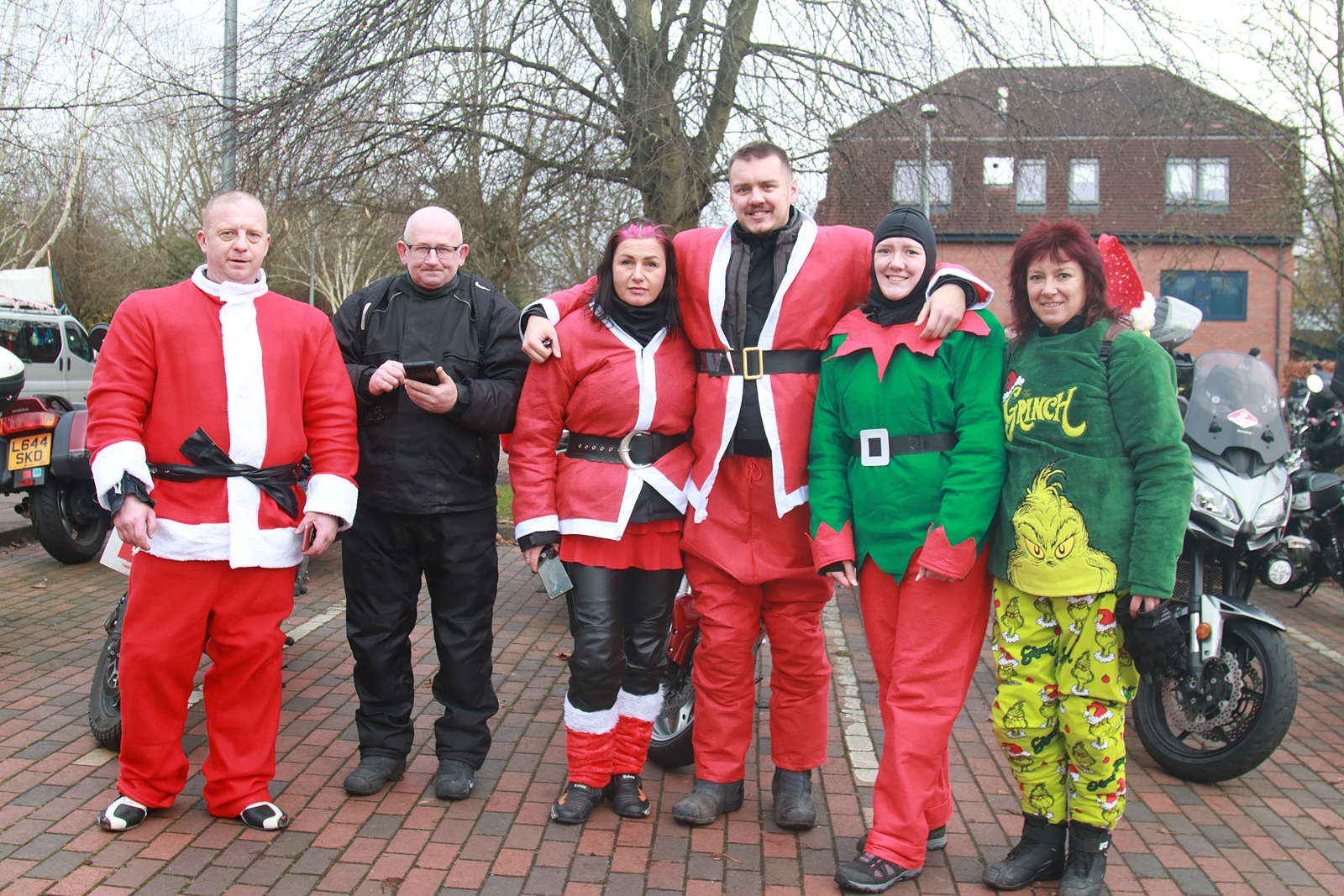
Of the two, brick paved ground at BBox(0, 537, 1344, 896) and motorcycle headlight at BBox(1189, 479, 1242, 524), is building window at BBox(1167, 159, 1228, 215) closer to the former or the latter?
brick paved ground at BBox(0, 537, 1344, 896)

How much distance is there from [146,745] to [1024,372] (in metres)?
2.86

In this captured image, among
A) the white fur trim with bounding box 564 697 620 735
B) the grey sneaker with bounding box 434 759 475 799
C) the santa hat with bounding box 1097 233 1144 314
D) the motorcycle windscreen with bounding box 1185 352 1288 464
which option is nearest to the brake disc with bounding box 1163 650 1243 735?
the motorcycle windscreen with bounding box 1185 352 1288 464

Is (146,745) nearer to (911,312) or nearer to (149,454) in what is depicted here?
(149,454)

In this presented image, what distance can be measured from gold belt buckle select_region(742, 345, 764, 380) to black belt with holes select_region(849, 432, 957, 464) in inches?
15.3

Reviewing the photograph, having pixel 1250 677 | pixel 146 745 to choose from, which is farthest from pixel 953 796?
pixel 146 745

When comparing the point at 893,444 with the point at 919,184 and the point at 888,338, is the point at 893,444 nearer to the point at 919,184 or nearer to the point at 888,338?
the point at 888,338

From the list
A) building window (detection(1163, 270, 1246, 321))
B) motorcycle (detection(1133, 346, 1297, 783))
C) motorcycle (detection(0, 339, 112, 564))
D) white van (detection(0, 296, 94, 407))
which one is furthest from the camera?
building window (detection(1163, 270, 1246, 321))

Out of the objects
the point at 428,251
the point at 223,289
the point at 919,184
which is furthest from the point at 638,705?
the point at 919,184

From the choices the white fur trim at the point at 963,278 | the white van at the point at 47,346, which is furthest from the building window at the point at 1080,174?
the white van at the point at 47,346

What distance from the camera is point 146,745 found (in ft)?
10.6

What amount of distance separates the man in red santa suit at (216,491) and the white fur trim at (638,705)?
1079 mm

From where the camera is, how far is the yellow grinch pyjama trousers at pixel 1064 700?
2902 millimetres

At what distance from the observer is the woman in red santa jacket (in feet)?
11.0

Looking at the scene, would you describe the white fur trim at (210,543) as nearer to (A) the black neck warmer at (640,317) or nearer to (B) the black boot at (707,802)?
(A) the black neck warmer at (640,317)
